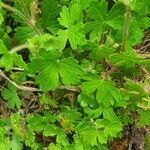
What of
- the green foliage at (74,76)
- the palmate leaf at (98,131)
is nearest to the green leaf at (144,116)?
the green foliage at (74,76)

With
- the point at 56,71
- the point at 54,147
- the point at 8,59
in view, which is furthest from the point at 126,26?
the point at 54,147

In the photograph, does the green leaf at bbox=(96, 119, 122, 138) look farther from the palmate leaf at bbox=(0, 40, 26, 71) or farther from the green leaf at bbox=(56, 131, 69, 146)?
the palmate leaf at bbox=(0, 40, 26, 71)

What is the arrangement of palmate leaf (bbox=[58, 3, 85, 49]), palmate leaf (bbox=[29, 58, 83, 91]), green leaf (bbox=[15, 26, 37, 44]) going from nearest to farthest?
palmate leaf (bbox=[29, 58, 83, 91]) → palmate leaf (bbox=[58, 3, 85, 49]) → green leaf (bbox=[15, 26, 37, 44])

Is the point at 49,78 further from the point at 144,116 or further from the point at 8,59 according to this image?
the point at 144,116

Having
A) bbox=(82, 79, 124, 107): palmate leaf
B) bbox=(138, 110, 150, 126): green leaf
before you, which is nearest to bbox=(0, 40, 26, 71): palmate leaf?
bbox=(82, 79, 124, 107): palmate leaf

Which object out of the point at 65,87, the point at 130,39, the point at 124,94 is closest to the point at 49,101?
the point at 65,87

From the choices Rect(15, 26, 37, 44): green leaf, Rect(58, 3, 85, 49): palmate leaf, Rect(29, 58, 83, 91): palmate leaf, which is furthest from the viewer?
Rect(15, 26, 37, 44): green leaf
